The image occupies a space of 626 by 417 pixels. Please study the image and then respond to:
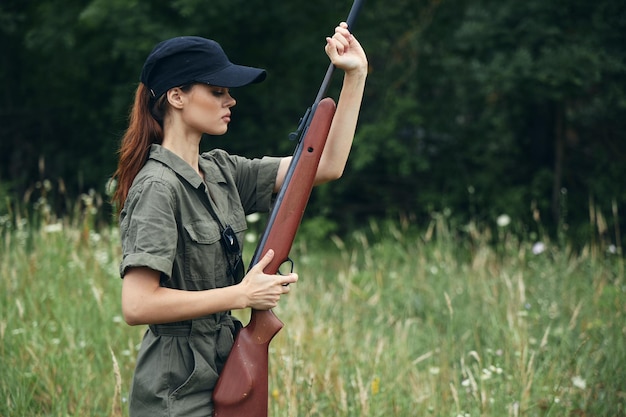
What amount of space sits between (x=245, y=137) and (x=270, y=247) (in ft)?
25.2

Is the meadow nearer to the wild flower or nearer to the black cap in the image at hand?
the wild flower

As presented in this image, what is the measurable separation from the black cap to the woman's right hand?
55 centimetres

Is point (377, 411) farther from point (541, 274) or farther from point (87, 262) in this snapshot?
point (87, 262)

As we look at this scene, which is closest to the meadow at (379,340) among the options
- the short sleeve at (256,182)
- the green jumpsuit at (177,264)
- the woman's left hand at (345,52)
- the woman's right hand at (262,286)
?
the green jumpsuit at (177,264)

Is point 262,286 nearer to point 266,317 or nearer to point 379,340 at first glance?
point 266,317

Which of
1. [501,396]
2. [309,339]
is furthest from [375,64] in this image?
[501,396]

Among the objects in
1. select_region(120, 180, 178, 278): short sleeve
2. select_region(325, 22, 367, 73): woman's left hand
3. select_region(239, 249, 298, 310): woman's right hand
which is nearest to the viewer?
select_region(120, 180, 178, 278): short sleeve

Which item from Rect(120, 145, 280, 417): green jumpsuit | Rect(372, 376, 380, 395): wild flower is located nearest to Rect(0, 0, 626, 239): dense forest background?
Rect(372, 376, 380, 395): wild flower

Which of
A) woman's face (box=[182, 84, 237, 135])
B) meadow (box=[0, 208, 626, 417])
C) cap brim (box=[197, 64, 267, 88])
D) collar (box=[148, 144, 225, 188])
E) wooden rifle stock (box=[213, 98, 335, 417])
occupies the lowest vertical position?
meadow (box=[0, 208, 626, 417])

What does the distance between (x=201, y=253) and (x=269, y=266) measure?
21 centimetres

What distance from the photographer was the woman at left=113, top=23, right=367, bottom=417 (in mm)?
2133

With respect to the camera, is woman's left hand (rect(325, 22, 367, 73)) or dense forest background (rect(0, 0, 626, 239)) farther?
dense forest background (rect(0, 0, 626, 239))

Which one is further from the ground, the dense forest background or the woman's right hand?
the woman's right hand

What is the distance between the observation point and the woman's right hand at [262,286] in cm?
221
